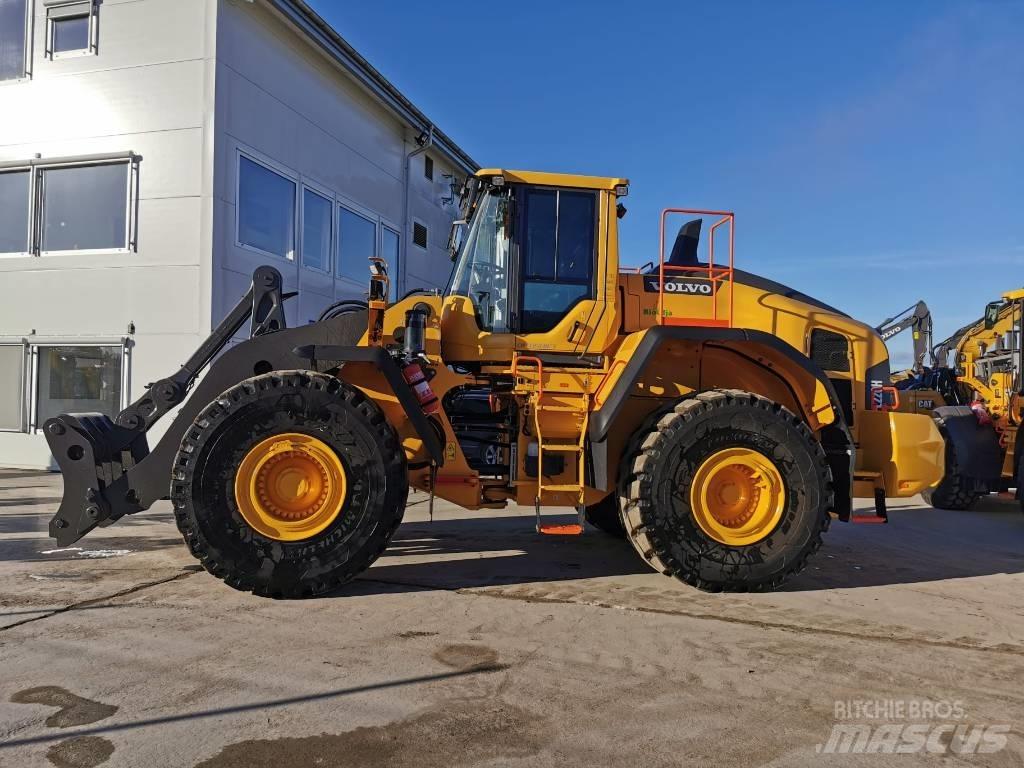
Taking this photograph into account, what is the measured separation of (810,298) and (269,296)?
449cm

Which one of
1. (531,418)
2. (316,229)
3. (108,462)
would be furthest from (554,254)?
(316,229)

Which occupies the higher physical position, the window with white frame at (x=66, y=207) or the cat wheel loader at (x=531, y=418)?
the window with white frame at (x=66, y=207)

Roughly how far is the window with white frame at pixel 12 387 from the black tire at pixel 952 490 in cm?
1417

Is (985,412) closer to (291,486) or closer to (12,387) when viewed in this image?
(291,486)

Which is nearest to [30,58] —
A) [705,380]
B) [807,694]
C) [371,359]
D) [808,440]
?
[371,359]

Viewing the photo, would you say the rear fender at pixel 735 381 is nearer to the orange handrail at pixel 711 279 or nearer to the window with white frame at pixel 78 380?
the orange handrail at pixel 711 279

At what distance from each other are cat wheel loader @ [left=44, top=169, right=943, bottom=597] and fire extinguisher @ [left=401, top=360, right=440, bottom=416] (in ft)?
0.05

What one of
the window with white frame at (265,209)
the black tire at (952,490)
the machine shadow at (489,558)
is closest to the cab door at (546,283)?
the machine shadow at (489,558)

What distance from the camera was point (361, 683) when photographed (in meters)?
3.20

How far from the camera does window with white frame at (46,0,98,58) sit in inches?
444

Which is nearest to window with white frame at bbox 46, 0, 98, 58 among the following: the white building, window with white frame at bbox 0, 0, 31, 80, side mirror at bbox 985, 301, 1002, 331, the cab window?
the white building

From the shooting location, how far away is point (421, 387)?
4.87 meters

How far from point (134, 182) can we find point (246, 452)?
8.67 meters

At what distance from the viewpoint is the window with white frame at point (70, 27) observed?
1128cm
